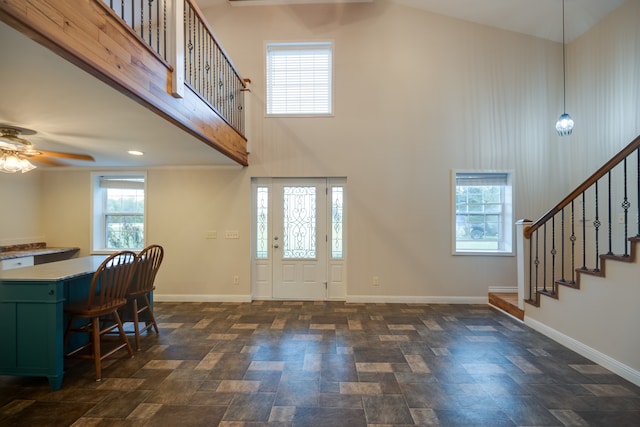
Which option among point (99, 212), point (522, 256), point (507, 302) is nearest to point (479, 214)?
point (522, 256)

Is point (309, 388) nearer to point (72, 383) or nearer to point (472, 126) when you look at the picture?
point (72, 383)

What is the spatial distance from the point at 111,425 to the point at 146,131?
233 centimetres

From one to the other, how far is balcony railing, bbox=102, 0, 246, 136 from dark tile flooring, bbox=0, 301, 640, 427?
7.86 feet

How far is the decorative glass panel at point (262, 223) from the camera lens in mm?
4742

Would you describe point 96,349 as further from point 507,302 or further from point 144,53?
point 507,302

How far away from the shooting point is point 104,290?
2559 millimetres

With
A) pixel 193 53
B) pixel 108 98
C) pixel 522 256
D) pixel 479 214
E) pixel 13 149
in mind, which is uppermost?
pixel 193 53

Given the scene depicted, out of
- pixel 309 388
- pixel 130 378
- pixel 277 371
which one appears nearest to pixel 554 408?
pixel 309 388

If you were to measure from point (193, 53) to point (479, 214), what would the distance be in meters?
4.50

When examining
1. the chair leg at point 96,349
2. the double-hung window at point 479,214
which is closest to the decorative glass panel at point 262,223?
the chair leg at point 96,349

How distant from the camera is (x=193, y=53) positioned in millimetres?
2727

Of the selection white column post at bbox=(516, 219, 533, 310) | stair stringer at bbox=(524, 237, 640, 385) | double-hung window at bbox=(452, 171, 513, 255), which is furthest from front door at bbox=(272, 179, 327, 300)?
stair stringer at bbox=(524, 237, 640, 385)

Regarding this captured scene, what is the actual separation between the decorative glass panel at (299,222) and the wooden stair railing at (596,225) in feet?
9.77

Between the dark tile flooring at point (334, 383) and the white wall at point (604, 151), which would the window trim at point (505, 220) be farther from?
the dark tile flooring at point (334, 383)
